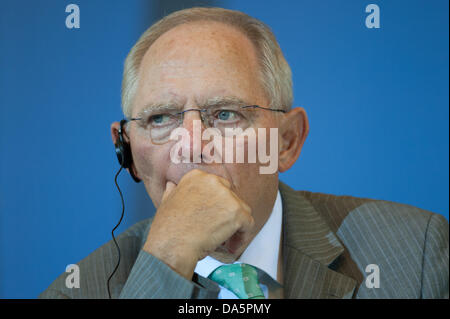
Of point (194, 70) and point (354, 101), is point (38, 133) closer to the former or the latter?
point (194, 70)

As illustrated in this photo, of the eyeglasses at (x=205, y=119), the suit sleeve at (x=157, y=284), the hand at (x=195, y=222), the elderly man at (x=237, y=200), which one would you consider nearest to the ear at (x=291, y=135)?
the elderly man at (x=237, y=200)

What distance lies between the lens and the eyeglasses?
5.59 feet

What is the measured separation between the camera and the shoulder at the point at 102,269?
1836 mm

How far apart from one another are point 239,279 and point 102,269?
55cm

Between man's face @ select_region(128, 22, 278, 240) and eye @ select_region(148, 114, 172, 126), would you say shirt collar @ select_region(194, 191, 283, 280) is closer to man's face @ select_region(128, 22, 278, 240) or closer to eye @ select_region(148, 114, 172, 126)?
man's face @ select_region(128, 22, 278, 240)

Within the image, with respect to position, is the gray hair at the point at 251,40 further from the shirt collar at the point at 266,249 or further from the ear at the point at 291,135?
the shirt collar at the point at 266,249

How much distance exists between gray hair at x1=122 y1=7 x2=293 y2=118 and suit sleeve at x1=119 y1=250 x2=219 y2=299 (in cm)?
68

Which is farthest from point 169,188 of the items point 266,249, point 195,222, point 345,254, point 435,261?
point 435,261

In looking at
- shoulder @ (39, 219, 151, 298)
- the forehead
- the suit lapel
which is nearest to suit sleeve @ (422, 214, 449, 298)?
the suit lapel

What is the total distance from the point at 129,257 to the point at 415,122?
54.3 inches

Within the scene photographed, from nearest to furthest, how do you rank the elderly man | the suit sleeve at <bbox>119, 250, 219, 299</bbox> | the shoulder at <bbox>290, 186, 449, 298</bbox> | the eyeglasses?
the suit sleeve at <bbox>119, 250, 219, 299</bbox> < the elderly man < the eyeglasses < the shoulder at <bbox>290, 186, 449, 298</bbox>

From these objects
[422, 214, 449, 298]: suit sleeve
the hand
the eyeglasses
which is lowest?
[422, 214, 449, 298]: suit sleeve

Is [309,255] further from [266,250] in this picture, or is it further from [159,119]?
[159,119]

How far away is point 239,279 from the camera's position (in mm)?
1657
